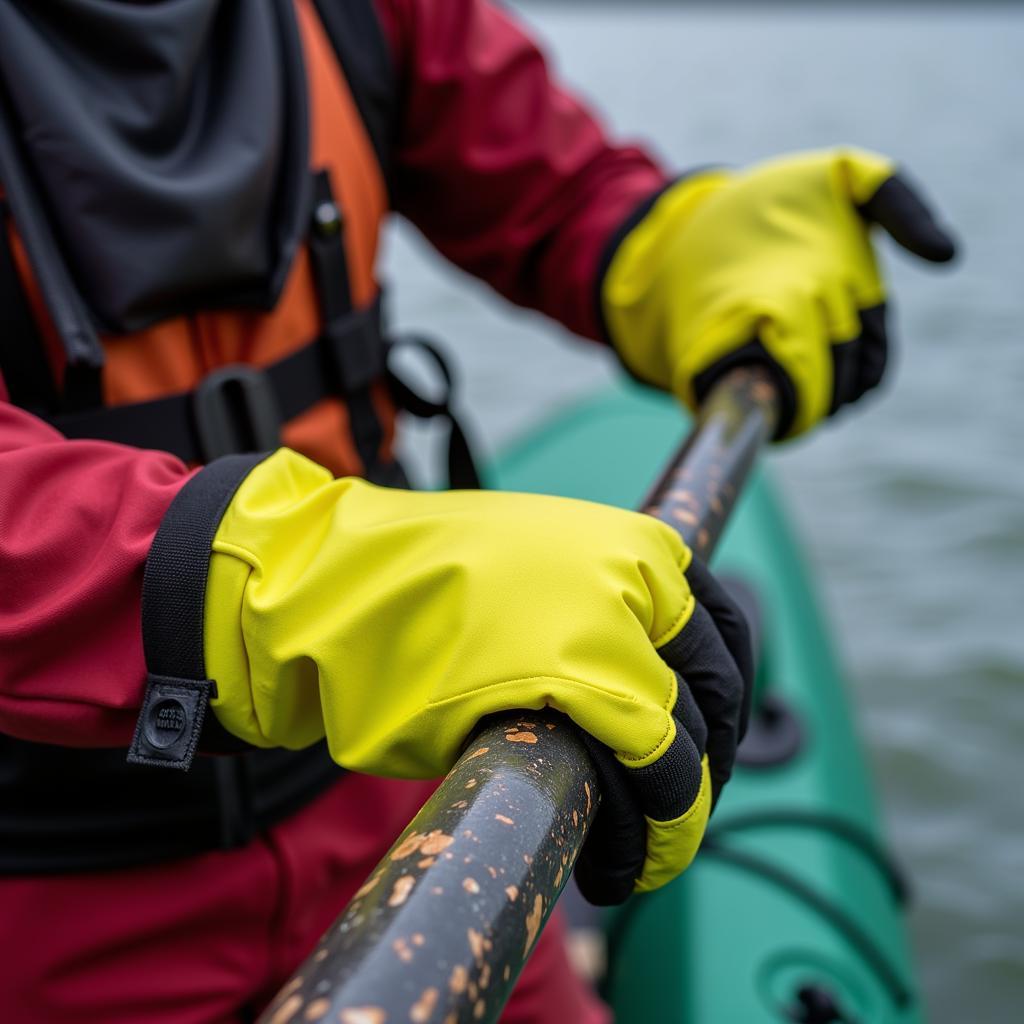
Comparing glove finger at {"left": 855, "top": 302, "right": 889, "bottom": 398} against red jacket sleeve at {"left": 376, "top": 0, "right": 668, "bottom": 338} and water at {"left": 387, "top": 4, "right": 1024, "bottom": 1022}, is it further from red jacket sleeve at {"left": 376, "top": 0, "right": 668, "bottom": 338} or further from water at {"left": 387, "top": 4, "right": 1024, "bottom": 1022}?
water at {"left": 387, "top": 4, "right": 1024, "bottom": 1022}

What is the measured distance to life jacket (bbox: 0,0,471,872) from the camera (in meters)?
0.93

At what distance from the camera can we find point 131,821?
0.96 meters

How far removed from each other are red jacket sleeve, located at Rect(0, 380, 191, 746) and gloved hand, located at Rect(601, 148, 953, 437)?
70 centimetres

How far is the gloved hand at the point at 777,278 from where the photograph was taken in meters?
1.27

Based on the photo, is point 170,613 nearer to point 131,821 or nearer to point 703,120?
point 131,821

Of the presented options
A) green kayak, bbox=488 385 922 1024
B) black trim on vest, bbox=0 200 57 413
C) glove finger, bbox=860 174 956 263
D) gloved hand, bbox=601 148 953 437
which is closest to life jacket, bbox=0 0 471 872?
black trim on vest, bbox=0 200 57 413

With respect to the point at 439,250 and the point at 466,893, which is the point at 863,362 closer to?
the point at 439,250

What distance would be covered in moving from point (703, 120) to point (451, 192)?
504 inches

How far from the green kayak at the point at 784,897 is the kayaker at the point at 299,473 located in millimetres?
256

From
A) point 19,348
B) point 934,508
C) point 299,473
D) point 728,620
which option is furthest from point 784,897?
point 934,508

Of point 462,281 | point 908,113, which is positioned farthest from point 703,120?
point 462,281

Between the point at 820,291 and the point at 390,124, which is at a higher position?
the point at 390,124

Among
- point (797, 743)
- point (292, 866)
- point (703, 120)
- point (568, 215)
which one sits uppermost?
point (568, 215)

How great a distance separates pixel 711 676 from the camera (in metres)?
0.74
